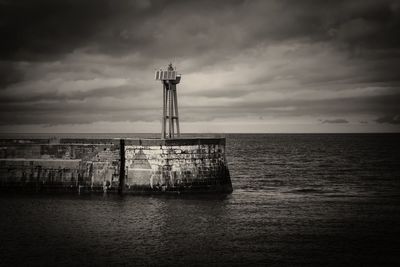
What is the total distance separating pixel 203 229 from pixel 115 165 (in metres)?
10.3

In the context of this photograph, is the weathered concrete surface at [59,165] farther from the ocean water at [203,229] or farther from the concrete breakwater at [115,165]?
the ocean water at [203,229]

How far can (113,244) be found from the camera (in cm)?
1723

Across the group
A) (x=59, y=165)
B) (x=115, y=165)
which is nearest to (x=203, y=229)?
(x=115, y=165)

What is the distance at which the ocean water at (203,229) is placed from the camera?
15.6 m

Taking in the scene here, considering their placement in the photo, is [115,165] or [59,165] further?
[59,165]

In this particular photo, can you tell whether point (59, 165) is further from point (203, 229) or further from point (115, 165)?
point (203, 229)

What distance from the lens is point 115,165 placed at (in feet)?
90.4

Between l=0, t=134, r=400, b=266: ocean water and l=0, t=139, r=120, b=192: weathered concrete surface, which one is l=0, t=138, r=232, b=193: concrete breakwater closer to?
l=0, t=139, r=120, b=192: weathered concrete surface

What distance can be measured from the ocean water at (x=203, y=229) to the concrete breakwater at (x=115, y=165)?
42.6 inches

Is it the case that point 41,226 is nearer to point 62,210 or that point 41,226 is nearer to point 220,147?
point 62,210

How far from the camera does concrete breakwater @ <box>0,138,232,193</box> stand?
27.0 m

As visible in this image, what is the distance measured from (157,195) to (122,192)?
103 inches

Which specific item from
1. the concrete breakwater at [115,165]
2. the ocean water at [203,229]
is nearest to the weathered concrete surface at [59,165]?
the concrete breakwater at [115,165]

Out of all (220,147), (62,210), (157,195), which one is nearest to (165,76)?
(220,147)
